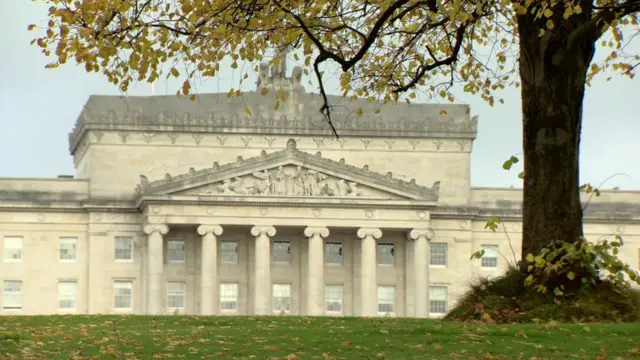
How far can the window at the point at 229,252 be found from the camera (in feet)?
325

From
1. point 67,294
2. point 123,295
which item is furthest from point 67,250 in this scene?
point 123,295

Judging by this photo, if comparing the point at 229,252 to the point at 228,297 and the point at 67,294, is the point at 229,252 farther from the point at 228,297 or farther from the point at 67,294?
the point at 67,294

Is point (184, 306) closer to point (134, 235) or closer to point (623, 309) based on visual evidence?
point (134, 235)

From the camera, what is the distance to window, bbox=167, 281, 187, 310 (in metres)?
97.3

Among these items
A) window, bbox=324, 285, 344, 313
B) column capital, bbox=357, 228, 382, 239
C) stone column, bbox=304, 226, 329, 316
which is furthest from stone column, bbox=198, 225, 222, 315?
column capital, bbox=357, 228, 382, 239

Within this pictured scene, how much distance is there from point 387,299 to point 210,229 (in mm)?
12336

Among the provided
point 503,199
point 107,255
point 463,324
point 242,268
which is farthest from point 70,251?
point 463,324

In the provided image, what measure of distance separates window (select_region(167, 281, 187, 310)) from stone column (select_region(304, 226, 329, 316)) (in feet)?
26.0

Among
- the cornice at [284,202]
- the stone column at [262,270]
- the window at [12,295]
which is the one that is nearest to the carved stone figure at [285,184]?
the cornice at [284,202]

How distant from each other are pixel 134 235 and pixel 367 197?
48.7ft

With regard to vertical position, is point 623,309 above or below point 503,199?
below

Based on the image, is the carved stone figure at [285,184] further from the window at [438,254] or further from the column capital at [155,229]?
the window at [438,254]

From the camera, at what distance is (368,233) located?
9775 centimetres

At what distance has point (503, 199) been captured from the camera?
103500mm
